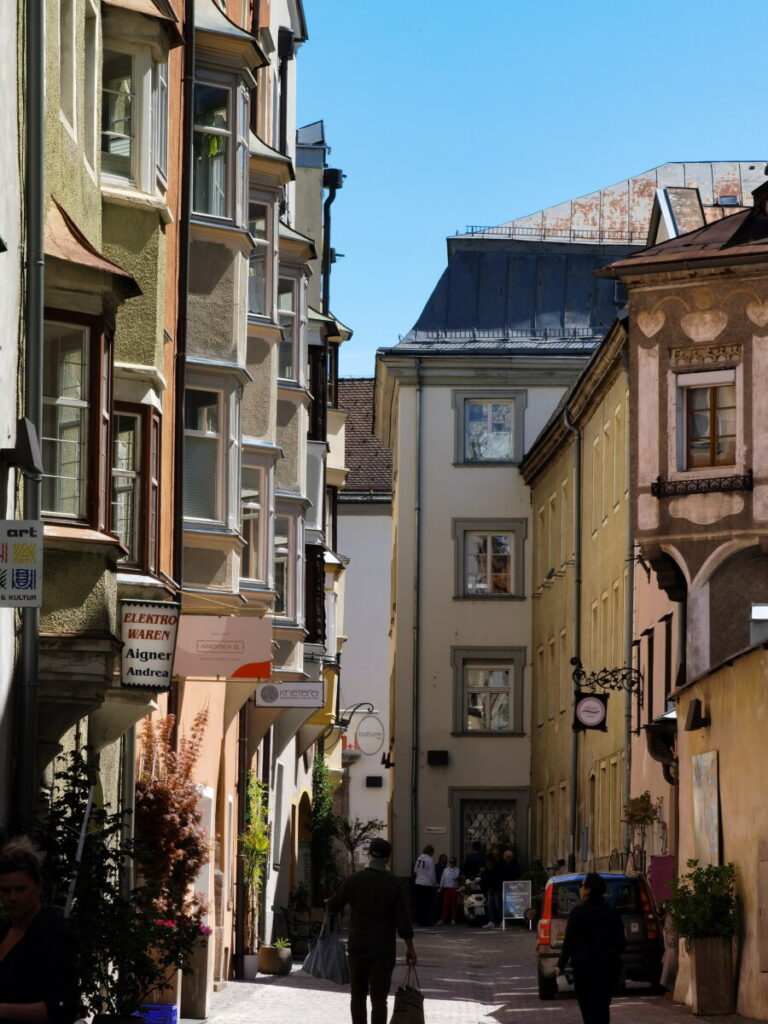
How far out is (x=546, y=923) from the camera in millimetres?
25969

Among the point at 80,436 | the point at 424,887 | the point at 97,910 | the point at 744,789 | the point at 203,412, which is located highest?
the point at 203,412

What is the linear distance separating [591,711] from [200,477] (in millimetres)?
18027

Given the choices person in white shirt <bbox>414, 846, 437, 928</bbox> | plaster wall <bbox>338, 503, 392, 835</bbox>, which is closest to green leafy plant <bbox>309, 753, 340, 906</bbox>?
person in white shirt <bbox>414, 846, 437, 928</bbox>

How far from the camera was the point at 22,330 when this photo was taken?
46.8 feet

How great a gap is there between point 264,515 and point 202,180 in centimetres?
558

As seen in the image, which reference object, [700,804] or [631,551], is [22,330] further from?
[631,551]

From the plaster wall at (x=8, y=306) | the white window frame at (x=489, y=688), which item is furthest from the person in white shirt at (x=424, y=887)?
the plaster wall at (x=8, y=306)

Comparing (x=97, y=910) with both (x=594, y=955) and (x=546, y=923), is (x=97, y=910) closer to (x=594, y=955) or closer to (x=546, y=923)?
(x=594, y=955)

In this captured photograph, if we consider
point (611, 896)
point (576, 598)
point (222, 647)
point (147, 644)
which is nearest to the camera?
point (147, 644)

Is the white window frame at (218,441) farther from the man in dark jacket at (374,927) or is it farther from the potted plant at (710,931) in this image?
the man in dark jacket at (374,927)

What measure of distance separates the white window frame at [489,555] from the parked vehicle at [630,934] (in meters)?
30.2

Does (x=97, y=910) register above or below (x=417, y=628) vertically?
below

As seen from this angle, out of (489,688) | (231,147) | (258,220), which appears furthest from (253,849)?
(489,688)

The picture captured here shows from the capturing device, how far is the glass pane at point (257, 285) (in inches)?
1068
